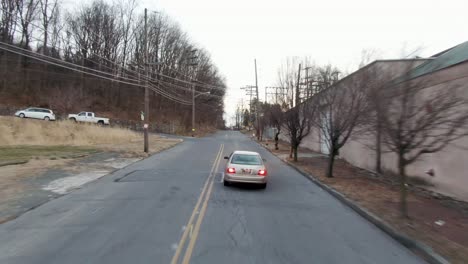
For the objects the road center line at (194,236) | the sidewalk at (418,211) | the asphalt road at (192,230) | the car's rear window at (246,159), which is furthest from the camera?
the car's rear window at (246,159)

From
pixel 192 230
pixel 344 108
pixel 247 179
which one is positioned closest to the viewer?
pixel 192 230

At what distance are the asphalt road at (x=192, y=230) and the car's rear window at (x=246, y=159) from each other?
4.83ft

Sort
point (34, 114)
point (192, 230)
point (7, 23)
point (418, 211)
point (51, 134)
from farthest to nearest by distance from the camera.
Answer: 1. point (7, 23)
2. point (34, 114)
3. point (51, 134)
4. point (418, 211)
5. point (192, 230)

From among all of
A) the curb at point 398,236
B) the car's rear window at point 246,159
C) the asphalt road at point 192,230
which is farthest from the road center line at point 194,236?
the curb at point 398,236

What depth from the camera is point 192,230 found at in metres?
7.07

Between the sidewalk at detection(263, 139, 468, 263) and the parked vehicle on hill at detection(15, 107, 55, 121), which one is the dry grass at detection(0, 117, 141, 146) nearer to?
the parked vehicle on hill at detection(15, 107, 55, 121)

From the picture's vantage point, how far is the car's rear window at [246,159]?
13.3 m

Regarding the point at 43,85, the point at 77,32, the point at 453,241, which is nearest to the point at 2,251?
the point at 453,241

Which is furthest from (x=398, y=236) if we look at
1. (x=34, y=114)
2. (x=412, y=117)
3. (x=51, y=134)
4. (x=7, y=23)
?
(x=7, y=23)

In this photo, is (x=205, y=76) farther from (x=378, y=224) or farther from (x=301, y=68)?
(x=378, y=224)

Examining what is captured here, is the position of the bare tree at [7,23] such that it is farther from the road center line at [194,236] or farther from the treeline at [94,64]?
the road center line at [194,236]

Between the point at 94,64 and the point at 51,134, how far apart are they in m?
34.8

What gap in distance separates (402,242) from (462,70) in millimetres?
6449

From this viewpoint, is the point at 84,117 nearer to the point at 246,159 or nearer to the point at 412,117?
the point at 246,159
